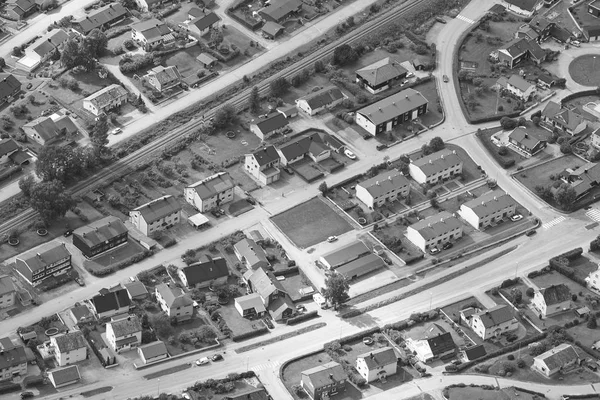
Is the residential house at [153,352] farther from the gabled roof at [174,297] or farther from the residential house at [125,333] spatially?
the gabled roof at [174,297]

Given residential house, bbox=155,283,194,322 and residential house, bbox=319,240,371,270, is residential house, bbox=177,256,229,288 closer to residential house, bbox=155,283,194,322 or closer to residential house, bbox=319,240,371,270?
residential house, bbox=155,283,194,322

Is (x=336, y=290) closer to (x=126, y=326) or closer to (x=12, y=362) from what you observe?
(x=126, y=326)

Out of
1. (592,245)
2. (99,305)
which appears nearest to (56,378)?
(99,305)

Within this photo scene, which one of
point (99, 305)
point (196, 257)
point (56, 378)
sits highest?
point (196, 257)

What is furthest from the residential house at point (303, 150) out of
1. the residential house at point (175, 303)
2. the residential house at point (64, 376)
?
the residential house at point (64, 376)

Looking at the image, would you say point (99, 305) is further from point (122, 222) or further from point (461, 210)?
point (461, 210)

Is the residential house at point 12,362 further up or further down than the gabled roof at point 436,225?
further down

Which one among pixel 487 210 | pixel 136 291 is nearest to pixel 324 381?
pixel 136 291

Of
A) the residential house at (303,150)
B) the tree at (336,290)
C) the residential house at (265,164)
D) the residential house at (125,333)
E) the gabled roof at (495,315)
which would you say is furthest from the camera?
the residential house at (303,150)
